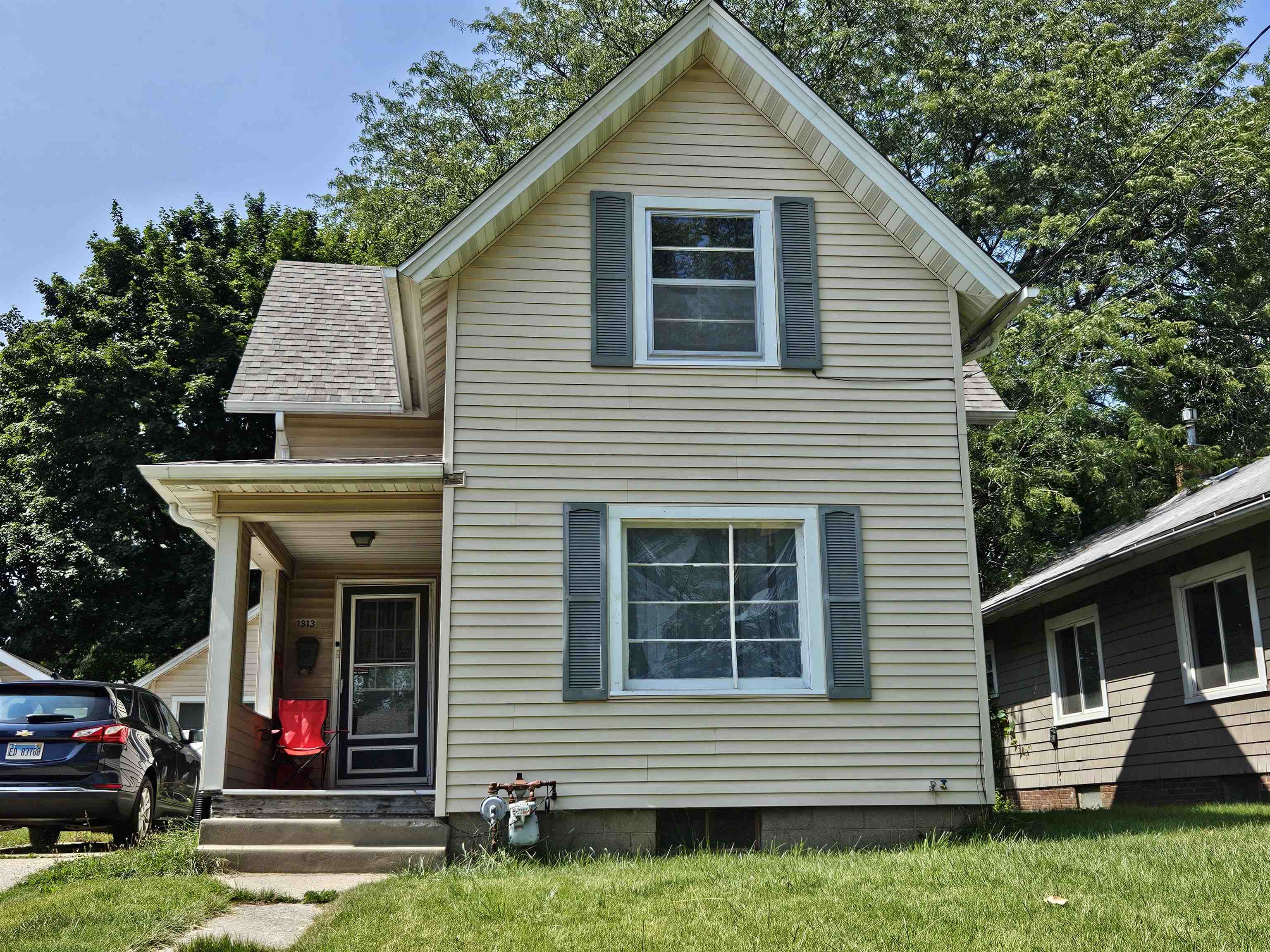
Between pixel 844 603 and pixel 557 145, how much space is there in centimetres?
449

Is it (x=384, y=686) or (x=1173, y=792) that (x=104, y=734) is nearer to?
(x=384, y=686)

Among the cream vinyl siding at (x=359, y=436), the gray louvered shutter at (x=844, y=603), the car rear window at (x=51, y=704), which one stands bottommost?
the car rear window at (x=51, y=704)

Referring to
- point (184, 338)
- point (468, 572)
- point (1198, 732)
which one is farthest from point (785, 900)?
point (184, 338)

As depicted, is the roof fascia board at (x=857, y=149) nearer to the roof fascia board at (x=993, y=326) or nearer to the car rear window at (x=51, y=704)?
the roof fascia board at (x=993, y=326)

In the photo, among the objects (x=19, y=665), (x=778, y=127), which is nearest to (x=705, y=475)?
(x=778, y=127)

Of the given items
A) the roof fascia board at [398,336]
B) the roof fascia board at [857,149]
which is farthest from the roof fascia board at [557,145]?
the roof fascia board at [857,149]

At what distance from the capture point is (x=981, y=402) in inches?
529

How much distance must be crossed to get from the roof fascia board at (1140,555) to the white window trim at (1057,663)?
286 millimetres

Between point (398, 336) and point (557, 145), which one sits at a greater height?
point (557, 145)

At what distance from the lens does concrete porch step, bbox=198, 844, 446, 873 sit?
Result: 9219 millimetres

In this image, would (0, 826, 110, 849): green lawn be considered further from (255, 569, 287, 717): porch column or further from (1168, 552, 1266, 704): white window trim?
(1168, 552, 1266, 704): white window trim

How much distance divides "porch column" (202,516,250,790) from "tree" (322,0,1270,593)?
12.1 meters

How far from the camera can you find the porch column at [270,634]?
40.6 ft

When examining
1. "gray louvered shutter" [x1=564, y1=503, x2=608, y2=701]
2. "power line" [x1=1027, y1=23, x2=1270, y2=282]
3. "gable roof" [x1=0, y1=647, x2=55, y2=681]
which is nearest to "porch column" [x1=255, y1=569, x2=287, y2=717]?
"gray louvered shutter" [x1=564, y1=503, x2=608, y2=701]
